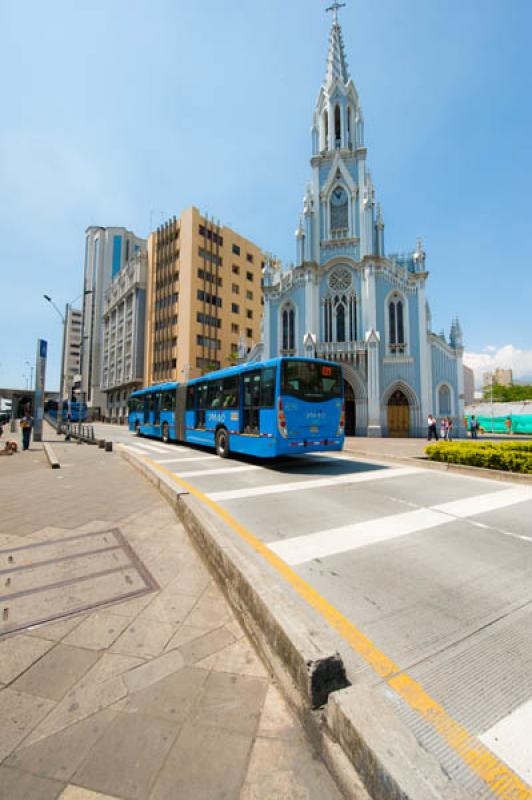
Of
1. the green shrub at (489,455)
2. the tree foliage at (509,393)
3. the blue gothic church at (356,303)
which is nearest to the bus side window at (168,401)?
the green shrub at (489,455)

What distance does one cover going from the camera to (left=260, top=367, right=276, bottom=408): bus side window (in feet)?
32.3

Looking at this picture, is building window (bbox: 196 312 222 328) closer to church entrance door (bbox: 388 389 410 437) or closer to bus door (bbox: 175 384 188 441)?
church entrance door (bbox: 388 389 410 437)

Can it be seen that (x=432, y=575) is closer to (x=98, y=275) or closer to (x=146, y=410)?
(x=146, y=410)

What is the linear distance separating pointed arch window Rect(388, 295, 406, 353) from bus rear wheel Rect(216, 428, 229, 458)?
19.2 metres

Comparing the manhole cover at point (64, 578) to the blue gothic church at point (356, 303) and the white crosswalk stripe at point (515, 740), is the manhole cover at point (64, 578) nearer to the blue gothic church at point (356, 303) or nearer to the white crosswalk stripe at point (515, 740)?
the white crosswalk stripe at point (515, 740)

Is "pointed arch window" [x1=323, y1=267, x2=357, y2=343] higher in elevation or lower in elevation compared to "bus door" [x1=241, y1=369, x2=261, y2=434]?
higher

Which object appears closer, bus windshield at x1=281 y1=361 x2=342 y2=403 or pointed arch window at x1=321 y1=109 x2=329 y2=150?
bus windshield at x1=281 y1=361 x2=342 y2=403

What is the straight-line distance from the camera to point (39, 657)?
2473 mm

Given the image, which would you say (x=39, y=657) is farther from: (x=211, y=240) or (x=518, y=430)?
(x=211, y=240)

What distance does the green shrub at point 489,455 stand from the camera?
29.0ft

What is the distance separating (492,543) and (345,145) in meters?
35.9

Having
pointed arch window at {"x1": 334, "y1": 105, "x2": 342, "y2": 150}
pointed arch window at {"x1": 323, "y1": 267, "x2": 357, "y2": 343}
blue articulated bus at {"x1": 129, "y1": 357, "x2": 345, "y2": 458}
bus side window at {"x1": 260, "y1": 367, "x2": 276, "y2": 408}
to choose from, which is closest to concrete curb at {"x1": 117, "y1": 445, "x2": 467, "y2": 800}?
blue articulated bus at {"x1": 129, "y1": 357, "x2": 345, "y2": 458}

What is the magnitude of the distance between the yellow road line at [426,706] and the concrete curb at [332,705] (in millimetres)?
166

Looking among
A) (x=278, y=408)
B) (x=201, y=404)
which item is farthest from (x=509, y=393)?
(x=278, y=408)
